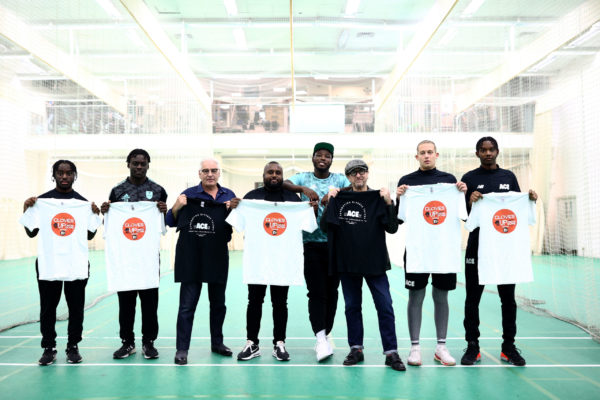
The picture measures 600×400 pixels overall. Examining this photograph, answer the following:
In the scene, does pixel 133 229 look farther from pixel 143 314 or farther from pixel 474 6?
pixel 474 6

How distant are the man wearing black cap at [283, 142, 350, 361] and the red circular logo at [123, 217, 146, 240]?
4.34ft

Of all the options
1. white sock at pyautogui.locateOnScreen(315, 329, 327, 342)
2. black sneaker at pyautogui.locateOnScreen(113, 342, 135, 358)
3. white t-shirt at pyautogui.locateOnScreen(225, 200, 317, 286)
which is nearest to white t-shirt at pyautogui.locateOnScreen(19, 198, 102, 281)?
black sneaker at pyautogui.locateOnScreen(113, 342, 135, 358)

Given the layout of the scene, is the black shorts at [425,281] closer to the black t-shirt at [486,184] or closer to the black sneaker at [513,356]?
the black t-shirt at [486,184]

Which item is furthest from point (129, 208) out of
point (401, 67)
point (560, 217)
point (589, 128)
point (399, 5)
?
point (399, 5)

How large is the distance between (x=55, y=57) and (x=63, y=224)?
3670mm

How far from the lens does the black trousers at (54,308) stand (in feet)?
11.5

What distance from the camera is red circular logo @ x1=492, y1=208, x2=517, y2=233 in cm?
354

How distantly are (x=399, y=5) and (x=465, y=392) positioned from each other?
10.0 m

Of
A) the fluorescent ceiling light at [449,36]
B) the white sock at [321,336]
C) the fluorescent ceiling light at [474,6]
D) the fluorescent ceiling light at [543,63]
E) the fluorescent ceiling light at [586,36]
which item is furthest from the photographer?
the fluorescent ceiling light at [449,36]

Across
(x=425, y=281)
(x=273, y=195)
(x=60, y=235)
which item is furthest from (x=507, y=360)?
(x=60, y=235)

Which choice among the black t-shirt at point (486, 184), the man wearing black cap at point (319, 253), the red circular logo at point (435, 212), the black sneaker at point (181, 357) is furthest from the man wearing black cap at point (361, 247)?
the black sneaker at point (181, 357)

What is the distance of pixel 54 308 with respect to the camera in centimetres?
354

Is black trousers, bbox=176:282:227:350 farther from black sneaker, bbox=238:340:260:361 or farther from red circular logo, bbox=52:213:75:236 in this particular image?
red circular logo, bbox=52:213:75:236

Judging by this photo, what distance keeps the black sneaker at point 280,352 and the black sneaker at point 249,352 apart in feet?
0.53
